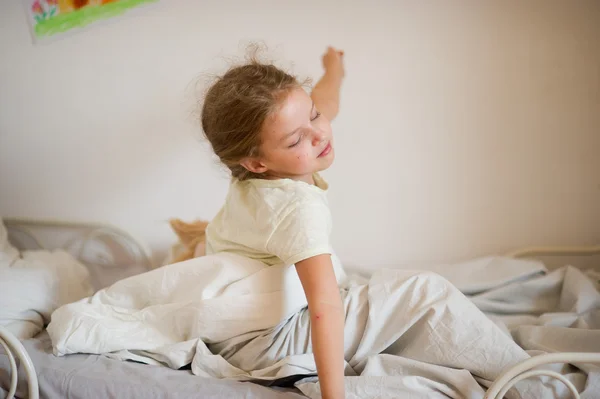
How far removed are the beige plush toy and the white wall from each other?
4.6 inches

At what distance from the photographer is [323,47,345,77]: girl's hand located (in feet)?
4.76

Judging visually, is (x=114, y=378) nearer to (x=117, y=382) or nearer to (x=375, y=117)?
(x=117, y=382)

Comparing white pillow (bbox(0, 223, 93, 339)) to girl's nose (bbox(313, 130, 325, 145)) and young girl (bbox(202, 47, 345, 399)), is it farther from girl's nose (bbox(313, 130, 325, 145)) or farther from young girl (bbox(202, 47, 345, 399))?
girl's nose (bbox(313, 130, 325, 145))

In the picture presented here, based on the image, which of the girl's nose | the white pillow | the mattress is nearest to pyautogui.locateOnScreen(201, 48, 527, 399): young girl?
the girl's nose

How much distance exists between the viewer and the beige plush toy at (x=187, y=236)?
154 centimetres

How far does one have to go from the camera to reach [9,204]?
1867mm

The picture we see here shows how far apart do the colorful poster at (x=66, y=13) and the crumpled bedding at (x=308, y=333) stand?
85 cm

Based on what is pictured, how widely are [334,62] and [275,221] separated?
58 centimetres

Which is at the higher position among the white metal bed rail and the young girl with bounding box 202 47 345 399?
the young girl with bounding box 202 47 345 399

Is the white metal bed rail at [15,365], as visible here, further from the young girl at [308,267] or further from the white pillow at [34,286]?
the young girl at [308,267]

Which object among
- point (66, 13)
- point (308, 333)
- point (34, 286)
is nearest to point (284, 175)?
point (308, 333)

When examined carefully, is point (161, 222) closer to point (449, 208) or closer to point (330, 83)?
point (330, 83)

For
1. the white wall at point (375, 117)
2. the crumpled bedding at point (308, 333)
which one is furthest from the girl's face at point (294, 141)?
the white wall at point (375, 117)

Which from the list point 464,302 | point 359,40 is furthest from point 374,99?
point 464,302
